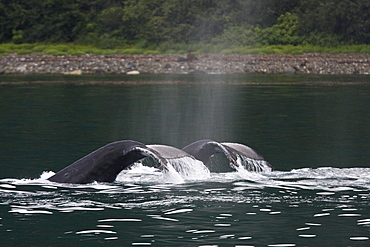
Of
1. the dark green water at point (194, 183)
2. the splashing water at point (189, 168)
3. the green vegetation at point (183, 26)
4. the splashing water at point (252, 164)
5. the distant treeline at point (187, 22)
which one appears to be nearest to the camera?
the dark green water at point (194, 183)

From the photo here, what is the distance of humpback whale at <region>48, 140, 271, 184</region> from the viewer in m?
15.7

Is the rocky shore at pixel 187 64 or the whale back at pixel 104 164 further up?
the rocky shore at pixel 187 64

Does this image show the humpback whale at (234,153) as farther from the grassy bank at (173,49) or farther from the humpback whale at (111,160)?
the grassy bank at (173,49)

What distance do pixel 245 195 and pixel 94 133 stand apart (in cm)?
1228

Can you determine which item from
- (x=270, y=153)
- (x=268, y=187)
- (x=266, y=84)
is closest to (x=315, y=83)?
(x=266, y=84)

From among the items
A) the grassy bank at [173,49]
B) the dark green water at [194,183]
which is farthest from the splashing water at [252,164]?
the grassy bank at [173,49]

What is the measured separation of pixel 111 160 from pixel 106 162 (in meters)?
0.11

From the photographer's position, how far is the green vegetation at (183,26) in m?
86.6

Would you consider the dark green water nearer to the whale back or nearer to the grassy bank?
the whale back

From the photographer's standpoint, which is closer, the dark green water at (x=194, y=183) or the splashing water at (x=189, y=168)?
the dark green water at (x=194, y=183)

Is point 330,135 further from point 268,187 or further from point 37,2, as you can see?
point 37,2

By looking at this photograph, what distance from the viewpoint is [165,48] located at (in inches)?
3529

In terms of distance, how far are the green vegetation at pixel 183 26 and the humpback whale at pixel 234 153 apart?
66722 millimetres

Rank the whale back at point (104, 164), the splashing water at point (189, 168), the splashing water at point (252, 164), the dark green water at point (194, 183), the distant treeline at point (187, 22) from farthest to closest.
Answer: the distant treeline at point (187, 22) < the splashing water at point (252, 164) < the splashing water at point (189, 168) < the whale back at point (104, 164) < the dark green water at point (194, 183)
